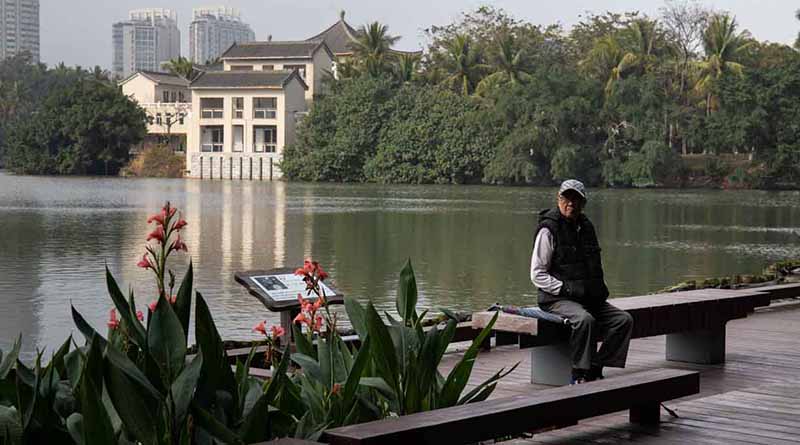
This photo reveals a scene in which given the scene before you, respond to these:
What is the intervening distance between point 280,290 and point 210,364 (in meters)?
3.91

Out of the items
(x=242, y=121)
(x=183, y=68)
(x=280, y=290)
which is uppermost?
(x=183, y=68)

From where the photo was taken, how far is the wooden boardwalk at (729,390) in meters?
5.10

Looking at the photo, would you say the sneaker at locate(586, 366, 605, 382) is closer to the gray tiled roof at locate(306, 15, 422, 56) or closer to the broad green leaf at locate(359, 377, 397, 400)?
the broad green leaf at locate(359, 377, 397, 400)

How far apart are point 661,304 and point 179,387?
4.19 metres

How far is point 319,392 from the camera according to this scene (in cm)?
414

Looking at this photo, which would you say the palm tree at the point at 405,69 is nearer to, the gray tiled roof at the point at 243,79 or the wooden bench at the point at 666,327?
the gray tiled roof at the point at 243,79

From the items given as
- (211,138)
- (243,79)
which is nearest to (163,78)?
(211,138)

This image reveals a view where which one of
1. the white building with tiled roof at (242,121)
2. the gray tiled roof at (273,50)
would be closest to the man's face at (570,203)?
the white building with tiled roof at (242,121)

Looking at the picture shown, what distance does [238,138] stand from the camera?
277 feet

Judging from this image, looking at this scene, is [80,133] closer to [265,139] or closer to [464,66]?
[265,139]

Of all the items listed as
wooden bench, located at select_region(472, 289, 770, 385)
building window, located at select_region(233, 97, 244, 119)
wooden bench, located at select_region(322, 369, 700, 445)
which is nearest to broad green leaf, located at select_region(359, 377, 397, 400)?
wooden bench, located at select_region(322, 369, 700, 445)

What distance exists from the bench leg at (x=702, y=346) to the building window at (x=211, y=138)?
78.1 m

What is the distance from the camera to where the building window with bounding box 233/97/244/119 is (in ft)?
271

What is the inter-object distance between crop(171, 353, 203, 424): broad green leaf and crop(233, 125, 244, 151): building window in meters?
81.2
